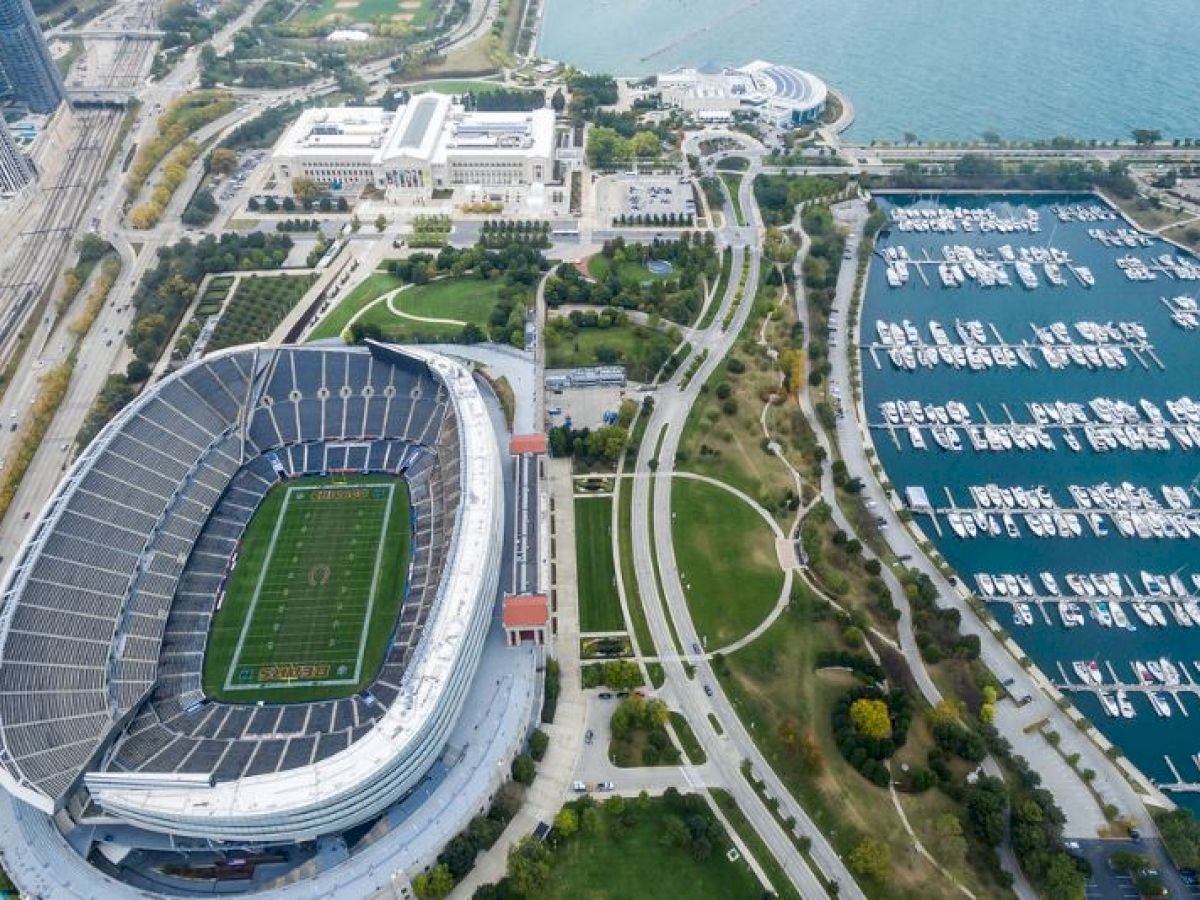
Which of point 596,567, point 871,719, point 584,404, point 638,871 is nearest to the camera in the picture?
point 638,871

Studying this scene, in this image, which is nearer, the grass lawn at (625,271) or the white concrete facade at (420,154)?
the grass lawn at (625,271)

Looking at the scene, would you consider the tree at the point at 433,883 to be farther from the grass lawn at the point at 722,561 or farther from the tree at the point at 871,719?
the tree at the point at 871,719

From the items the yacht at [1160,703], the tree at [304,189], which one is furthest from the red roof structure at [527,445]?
the tree at [304,189]

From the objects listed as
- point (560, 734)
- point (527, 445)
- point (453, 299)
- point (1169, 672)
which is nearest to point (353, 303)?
point (453, 299)

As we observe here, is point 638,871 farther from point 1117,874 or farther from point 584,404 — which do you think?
point 584,404

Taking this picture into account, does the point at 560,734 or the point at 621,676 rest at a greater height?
the point at 621,676

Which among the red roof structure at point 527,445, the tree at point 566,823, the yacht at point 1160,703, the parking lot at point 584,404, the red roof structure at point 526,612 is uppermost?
the red roof structure at point 527,445

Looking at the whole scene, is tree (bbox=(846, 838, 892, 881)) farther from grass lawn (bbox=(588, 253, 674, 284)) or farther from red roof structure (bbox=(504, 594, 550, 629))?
grass lawn (bbox=(588, 253, 674, 284))
